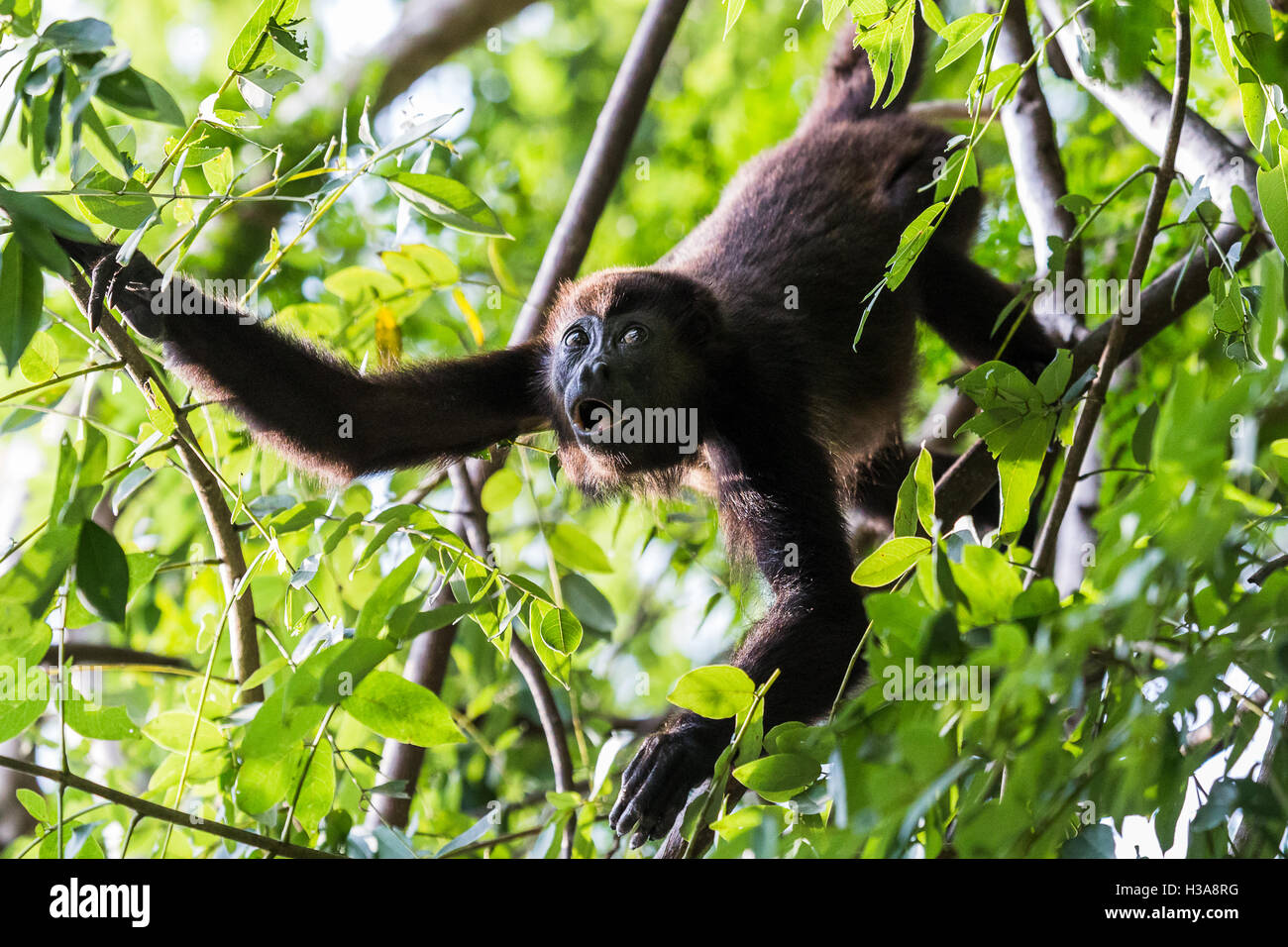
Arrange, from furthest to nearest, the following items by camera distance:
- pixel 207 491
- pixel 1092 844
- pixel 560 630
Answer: pixel 207 491
pixel 560 630
pixel 1092 844

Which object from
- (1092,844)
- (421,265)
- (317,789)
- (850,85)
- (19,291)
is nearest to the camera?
(1092,844)

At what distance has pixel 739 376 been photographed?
4273mm

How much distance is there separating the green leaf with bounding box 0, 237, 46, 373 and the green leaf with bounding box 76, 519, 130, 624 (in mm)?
296

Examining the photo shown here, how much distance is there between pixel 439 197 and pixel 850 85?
11.1 ft

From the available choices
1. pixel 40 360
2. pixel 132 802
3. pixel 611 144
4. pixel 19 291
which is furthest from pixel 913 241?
pixel 611 144

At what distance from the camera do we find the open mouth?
3982 millimetres

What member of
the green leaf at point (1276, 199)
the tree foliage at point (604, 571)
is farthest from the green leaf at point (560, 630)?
the green leaf at point (1276, 199)

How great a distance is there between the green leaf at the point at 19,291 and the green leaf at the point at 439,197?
2.88 ft

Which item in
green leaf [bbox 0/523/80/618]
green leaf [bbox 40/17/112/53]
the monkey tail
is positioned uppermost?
the monkey tail

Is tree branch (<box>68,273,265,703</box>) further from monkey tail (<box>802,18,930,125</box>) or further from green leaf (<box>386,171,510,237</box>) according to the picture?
monkey tail (<box>802,18,930,125</box>)

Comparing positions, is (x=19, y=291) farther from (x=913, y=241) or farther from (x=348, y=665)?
(x=913, y=241)

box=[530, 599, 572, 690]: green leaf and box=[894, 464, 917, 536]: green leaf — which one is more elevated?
box=[894, 464, 917, 536]: green leaf

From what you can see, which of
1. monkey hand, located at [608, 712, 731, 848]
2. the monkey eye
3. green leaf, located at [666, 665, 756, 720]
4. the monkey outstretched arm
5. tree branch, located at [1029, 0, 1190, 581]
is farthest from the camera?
the monkey eye

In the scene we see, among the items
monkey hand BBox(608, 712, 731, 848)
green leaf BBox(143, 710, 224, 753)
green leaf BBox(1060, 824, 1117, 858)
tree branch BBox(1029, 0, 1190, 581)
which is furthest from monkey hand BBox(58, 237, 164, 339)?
green leaf BBox(1060, 824, 1117, 858)
